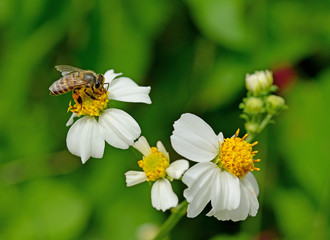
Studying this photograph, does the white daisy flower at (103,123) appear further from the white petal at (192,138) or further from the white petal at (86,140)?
the white petal at (192,138)

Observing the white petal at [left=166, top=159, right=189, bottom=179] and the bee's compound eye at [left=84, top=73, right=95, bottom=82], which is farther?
the bee's compound eye at [left=84, top=73, right=95, bottom=82]

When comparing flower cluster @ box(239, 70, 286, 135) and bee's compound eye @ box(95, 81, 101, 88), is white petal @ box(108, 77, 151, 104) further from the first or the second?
flower cluster @ box(239, 70, 286, 135)

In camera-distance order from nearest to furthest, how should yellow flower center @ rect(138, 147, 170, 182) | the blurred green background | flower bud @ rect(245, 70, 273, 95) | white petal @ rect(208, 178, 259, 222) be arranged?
white petal @ rect(208, 178, 259, 222), yellow flower center @ rect(138, 147, 170, 182), flower bud @ rect(245, 70, 273, 95), the blurred green background

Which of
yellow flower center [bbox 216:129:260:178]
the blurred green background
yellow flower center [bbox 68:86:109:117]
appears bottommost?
the blurred green background

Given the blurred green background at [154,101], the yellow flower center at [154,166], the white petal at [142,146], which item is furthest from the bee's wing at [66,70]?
the blurred green background at [154,101]

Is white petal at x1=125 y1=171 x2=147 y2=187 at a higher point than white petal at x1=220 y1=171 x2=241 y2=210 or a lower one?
lower

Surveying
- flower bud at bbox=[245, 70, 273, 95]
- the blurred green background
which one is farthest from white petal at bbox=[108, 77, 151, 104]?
the blurred green background

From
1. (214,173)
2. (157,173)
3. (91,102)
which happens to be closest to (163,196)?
(157,173)
